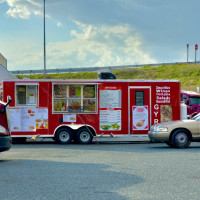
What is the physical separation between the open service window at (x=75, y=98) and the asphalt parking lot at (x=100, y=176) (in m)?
4.62

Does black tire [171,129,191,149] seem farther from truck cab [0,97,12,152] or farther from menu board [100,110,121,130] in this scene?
truck cab [0,97,12,152]

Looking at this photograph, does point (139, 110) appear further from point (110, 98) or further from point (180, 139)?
point (180, 139)

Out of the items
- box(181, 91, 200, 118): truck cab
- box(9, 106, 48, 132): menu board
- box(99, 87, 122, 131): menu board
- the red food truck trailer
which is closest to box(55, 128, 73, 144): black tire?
the red food truck trailer

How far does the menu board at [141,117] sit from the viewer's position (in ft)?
59.9

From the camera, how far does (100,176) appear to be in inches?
358

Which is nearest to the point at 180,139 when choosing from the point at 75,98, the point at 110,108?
the point at 110,108

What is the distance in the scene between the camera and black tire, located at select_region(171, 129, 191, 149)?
1556cm

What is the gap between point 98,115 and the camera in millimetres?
18062

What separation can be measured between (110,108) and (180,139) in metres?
3.69

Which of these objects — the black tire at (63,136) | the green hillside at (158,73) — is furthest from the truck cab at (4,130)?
the green hillside at (158,73)

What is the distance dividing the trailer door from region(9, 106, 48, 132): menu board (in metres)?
3.55

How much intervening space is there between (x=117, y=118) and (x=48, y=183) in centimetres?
1013

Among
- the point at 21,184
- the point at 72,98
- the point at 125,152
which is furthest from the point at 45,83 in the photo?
the point at 21,184

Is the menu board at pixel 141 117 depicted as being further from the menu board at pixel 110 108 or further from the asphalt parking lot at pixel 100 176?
the asphalt parking lot at pixel 100 176
